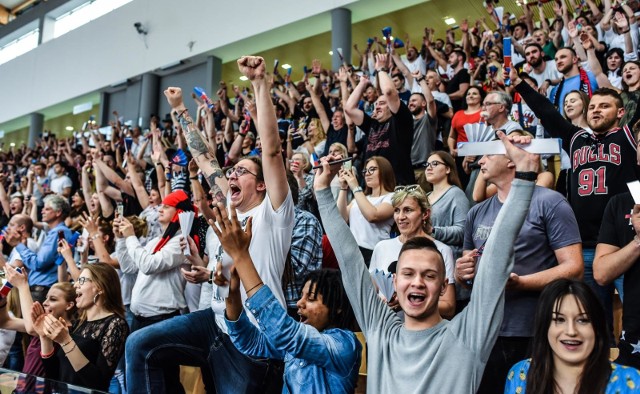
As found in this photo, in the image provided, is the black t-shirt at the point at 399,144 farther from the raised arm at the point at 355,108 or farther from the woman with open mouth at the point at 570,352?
the woman with open mouth at the point at 570,352

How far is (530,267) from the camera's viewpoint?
2.33 meters

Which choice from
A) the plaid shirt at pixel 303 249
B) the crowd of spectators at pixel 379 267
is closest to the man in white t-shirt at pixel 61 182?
the crowd of spectators at pixel 379 267

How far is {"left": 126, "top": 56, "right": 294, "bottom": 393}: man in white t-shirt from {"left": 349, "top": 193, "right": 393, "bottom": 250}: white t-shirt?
1.16 metres

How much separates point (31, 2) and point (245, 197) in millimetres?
20278

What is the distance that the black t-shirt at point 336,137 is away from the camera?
5668mm

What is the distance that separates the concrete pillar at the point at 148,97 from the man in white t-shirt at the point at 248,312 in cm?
1128

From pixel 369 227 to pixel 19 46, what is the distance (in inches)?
729

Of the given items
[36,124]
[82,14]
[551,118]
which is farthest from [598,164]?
[36,124]

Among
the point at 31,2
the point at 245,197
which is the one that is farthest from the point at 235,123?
the point at 31,2

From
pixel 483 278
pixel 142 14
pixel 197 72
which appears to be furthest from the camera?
pixel 142 14

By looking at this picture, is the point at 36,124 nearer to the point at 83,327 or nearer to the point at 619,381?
the point at 83,327

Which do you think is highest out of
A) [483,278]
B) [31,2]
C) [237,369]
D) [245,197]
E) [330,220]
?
[31,2]

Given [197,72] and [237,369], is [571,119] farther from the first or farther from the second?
[197,72]

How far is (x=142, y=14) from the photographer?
13852mm
